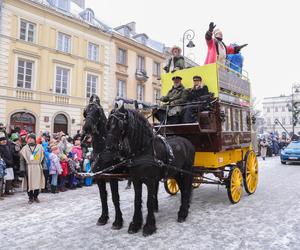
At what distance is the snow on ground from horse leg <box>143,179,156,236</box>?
101 millimetres

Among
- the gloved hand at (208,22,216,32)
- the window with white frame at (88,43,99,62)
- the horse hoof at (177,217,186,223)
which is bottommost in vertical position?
the horse hoof at (177,217,186,223)

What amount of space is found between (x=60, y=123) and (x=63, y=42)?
5.79 meters

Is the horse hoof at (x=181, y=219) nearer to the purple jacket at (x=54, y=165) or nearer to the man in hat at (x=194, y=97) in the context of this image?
the man in hat at (x=194, y=97)

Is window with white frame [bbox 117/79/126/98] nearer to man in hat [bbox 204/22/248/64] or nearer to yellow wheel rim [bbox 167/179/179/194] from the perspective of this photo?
man in hat [bbox 204/22/248/64]

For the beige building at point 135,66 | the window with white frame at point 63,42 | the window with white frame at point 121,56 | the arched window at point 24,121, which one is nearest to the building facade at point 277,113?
the beige building at point 135,66

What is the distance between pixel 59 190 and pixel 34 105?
11173 millimetres

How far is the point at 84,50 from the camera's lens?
68.9 feet

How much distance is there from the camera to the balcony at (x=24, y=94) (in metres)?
17.3

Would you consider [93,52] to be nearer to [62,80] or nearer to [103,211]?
[62,80]

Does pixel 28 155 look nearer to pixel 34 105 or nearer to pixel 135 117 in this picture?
pixel 135 117

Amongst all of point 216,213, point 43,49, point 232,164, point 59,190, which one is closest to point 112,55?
point 43,49

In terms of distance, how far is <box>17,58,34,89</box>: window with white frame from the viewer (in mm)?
17578

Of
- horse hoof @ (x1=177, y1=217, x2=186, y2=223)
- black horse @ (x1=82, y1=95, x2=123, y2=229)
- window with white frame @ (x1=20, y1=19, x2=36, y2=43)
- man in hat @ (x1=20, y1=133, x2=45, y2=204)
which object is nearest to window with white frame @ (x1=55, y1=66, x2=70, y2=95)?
window with white frame @ (x1=20, y1=19, x2=36, y2=43)

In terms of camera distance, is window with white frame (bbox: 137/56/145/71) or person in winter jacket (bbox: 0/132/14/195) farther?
window with white frame (bbox: 137/56/145/71)
